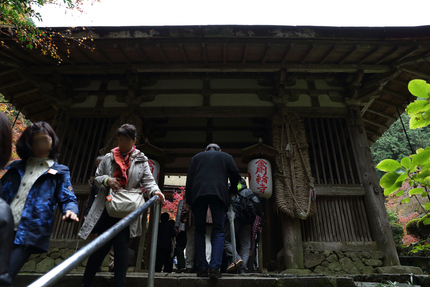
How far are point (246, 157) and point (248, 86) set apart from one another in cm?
202

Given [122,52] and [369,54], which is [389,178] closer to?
[369,54]

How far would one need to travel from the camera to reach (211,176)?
3.64 m

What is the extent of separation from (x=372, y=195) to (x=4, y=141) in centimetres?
650

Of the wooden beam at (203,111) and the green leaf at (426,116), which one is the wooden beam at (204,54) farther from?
the green leaf at (426,116)

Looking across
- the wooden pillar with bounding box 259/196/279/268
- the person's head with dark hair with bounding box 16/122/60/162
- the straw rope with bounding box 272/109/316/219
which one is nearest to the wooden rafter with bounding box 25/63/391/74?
the straw rope with bounding box 272/109/316/219

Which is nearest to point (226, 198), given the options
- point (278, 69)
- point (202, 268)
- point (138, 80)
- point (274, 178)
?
point (202, 268)

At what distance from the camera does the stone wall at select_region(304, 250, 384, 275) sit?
5.41 metres

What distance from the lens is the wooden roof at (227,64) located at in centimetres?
599

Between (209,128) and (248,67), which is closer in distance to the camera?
(248,67)

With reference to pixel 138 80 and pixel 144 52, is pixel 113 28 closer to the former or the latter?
pixel 144 52

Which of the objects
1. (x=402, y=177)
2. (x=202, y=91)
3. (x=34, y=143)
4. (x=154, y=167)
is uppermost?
(x=202, y=91)

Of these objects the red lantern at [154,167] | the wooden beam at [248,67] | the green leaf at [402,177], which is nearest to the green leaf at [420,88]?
the green leaf at [402,177]

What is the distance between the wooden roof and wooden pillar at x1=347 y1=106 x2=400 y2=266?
0.71 metres

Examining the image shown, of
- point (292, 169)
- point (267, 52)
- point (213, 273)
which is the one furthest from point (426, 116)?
point (267, 52)
